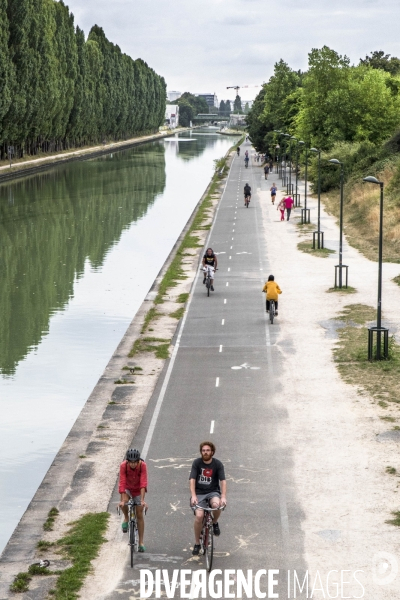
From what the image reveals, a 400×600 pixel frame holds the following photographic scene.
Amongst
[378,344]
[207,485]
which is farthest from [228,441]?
[378,344]

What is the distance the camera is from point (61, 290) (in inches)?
1558

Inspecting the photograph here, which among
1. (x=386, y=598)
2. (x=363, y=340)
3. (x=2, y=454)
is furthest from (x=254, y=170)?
(x=386, y=598)

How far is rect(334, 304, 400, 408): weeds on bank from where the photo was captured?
74.3 feet

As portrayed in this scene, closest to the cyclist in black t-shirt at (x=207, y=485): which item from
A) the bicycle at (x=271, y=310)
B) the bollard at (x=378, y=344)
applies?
the bollard at (x=378, y=344)

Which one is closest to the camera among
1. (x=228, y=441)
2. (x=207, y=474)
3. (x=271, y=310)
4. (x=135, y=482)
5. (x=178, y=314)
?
(x=207, y=474)

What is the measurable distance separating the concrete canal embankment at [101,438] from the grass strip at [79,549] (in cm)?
21

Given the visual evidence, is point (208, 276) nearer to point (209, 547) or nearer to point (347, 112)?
point (209, 547)

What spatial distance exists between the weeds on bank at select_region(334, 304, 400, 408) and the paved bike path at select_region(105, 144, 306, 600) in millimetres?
1721

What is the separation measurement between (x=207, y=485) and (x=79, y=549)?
2274mm

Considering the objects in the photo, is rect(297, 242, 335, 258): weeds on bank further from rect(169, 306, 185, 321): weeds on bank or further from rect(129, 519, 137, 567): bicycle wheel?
rect(129, 519, 137, 567): bicycle wheel

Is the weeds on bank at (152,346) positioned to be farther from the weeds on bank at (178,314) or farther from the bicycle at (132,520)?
the bicycle at (132,520)

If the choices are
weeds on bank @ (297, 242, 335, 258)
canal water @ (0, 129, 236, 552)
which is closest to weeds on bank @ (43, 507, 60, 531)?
canal water @ (0, 129, 236, 552)

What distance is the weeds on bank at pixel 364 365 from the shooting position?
22655 mm

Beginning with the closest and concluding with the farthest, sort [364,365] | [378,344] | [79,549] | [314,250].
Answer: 1. [79,549]
2. [364,365]
3. [378,344]
4. [314,250]
